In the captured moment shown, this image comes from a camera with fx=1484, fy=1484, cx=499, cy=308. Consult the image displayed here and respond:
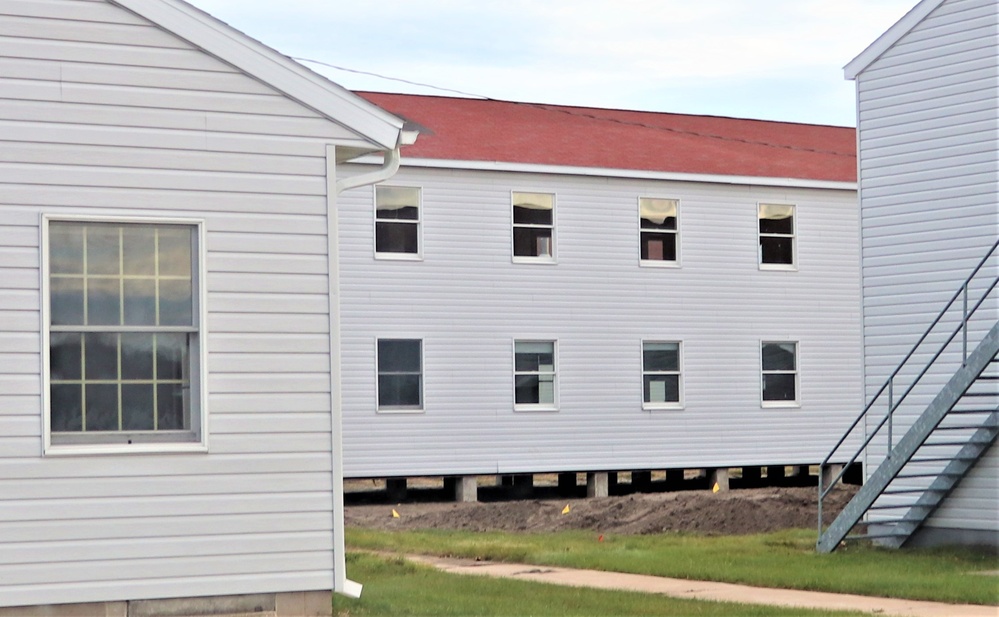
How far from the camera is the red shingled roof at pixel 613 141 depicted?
97.3 feet

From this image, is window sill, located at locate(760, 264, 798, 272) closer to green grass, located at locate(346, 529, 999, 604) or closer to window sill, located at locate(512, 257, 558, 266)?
window sill, located at locate(512, 257, 558, 266)

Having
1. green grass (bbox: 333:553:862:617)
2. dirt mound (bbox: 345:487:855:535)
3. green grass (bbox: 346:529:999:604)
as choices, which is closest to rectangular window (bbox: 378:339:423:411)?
dirt mound (bbox: 345:487:855:535)

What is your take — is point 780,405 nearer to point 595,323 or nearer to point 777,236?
point 777,236

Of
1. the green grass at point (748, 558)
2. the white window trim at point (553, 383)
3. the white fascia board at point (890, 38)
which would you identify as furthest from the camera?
the white window trim at point (553, 383)

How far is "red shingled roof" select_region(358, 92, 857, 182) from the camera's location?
29669 millimetres

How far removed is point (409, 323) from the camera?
28234 millimetres

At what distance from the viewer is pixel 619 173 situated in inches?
1174

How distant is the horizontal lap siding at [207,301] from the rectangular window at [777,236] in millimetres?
20928

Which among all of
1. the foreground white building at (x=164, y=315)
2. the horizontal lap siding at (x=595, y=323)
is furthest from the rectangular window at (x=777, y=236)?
the foreground white building at (x=164, y=315)

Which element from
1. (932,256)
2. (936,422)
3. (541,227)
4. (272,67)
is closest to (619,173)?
(541,227)

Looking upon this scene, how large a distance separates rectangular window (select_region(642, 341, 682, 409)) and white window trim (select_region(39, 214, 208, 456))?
1960cm

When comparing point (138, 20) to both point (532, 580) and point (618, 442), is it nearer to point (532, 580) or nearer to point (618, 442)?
point (532, 580)

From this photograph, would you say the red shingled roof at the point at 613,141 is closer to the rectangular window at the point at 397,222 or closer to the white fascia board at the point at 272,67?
the rectangular window at the point at 397,222

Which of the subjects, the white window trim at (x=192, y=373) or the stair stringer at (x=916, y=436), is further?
the stair stringer at (x=916, y=436)
